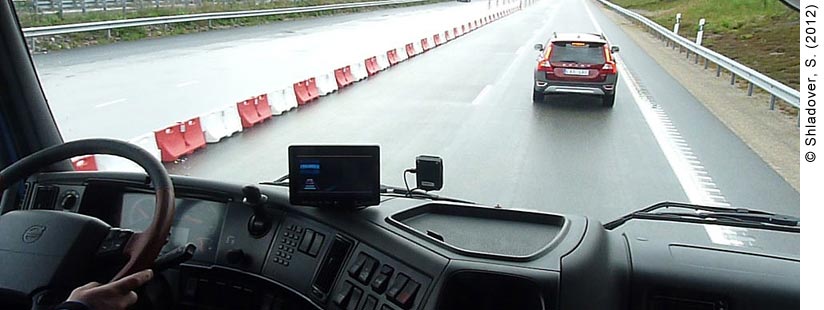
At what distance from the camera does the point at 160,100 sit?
43.4 ft

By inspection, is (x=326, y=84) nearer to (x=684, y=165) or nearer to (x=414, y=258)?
(x=684, y=165)

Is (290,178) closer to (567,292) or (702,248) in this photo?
(567,292)

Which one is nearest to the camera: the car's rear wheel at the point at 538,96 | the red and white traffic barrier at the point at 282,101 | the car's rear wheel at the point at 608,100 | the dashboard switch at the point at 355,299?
the dashboard switch at the point at 355,299

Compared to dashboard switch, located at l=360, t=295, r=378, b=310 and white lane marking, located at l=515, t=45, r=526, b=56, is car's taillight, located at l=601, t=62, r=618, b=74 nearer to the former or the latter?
dashboard switch, located at l=360, t=295, r=378, b=310

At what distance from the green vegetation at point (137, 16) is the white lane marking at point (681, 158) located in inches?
214

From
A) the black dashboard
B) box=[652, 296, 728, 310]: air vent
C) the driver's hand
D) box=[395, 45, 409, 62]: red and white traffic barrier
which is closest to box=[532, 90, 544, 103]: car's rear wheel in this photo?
box=[395, 45, 409, 62]: red and white traffic barrier

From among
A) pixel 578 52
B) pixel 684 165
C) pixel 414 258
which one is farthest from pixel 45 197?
pixel 578 52

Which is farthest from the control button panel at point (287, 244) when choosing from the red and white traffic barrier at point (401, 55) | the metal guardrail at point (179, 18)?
the red and white traffic barrier at point (401, 55)

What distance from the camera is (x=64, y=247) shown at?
2.51 m

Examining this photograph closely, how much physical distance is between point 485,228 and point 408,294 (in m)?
0.56

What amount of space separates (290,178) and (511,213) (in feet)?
3.01

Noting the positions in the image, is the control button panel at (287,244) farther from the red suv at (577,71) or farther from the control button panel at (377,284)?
the red suv at (577,71)

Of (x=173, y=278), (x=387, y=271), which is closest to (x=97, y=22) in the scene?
(x=173, y=278)

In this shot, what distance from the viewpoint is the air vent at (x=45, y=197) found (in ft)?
11.1
